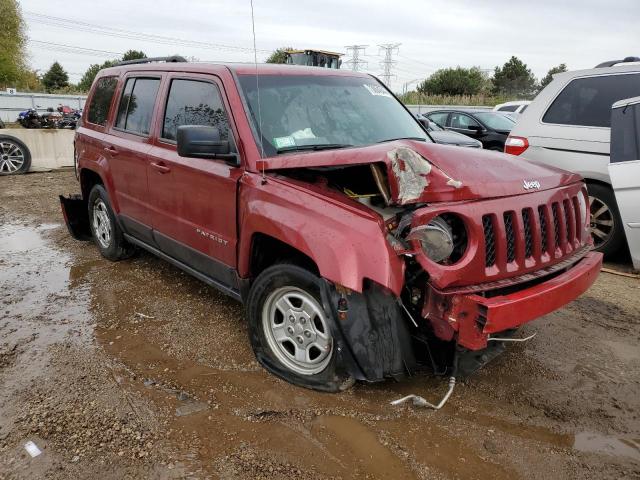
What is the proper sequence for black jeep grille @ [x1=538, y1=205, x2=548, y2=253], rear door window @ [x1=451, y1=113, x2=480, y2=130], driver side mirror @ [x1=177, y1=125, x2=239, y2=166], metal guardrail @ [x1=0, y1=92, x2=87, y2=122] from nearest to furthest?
black jeep grille @ [x1=538, y1=205, x2=548, y2=253] → driver side mirror @ [x1=177, y1=125, x2=239, y2=166] → rear door window @ [x1=451, y1=113, x2=480, y2=130] → metal guardrail @ [x1=0, y1=92, x2=87, y2=122]

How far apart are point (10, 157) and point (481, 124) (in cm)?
1008

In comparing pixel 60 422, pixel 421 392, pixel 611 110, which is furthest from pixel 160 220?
pixel 611 110

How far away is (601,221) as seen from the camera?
5.48m

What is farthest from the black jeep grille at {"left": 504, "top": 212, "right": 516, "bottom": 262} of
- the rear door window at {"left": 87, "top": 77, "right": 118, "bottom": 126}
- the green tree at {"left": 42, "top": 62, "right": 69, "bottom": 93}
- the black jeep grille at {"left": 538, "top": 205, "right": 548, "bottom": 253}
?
the green tree at {"left": 42, "top": 62, "right": 69, "bottom": 93}

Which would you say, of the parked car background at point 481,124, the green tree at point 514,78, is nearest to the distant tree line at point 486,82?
the green tree at point 514,78

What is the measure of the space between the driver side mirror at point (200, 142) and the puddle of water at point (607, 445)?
8.34 feet

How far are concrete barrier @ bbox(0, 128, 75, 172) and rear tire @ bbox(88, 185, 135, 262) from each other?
6727 millimetres

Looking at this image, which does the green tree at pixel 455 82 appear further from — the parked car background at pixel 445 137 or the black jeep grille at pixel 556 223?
the black jeep grille at pixel 556 223

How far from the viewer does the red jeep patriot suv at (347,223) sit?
2463mm

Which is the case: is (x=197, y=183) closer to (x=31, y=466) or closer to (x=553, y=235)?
(x=31, y=466)

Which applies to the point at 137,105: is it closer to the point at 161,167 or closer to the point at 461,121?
the point at 161,167

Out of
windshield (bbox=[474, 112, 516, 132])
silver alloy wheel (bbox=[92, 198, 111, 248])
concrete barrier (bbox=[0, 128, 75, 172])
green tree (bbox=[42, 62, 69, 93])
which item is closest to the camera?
silver alloy wheel (bbox=[92, 198, 111, 248])

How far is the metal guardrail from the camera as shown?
26.0 metres

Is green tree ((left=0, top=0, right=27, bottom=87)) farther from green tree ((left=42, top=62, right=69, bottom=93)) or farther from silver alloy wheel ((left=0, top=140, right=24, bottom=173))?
silver alloy wheel ((left=0, top=140, right=24, bottom=173))
